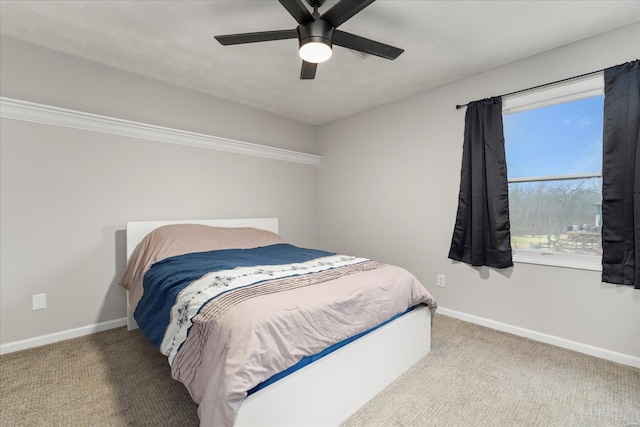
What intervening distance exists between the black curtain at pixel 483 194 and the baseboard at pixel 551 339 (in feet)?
1.80

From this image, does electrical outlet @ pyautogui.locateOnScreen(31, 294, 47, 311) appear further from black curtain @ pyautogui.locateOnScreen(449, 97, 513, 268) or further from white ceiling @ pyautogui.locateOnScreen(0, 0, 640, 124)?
black curtain @ pyautogui.locateOnScreen(449, 97, 513, 268)

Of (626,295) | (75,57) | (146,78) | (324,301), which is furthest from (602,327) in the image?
(75,57)

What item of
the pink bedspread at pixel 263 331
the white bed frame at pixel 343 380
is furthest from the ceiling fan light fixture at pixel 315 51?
the white bed frame at pixel 343 380

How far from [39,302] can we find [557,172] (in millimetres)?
4360

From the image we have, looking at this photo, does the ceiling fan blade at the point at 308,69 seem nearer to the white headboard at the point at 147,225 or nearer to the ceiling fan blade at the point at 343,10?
the ceiling fan blade at the point at 343,10

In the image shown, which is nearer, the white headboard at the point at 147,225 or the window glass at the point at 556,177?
the window glass at the point at 556,177

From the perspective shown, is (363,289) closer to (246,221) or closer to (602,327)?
(602,327)

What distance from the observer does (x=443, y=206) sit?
120 inches

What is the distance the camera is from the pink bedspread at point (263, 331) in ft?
3.75

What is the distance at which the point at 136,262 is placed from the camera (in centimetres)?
252

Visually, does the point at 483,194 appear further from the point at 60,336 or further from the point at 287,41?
the point at 60,336

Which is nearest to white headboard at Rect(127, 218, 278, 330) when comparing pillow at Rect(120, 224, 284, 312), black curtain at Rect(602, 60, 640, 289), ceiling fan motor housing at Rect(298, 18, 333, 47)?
pillow at Rect(120, 224, 284, 312)

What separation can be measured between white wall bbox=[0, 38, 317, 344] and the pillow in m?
0.31

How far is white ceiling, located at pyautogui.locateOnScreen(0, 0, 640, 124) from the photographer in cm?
191
